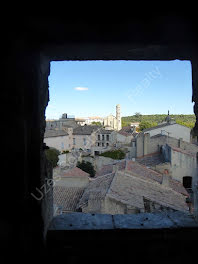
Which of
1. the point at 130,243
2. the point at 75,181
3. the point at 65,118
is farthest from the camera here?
the point at 65,118

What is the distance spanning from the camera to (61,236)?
1584mm

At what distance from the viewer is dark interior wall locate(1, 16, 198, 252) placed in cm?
141

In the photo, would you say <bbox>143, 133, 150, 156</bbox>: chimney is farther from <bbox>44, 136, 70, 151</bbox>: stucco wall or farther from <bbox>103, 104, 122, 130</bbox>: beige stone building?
<bbox>103, 104, 122, 130</bbox>: beige stone building

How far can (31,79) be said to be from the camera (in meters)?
1.45

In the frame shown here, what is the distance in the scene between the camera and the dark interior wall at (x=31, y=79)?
4.64ft

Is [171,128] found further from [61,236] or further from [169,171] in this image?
[61,236]

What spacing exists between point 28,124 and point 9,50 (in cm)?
47

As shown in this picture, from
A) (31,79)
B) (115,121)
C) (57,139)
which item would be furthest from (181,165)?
(115,121)

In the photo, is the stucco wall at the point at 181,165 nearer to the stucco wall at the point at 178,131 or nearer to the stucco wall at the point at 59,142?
the stucco wall at the point at 178,131

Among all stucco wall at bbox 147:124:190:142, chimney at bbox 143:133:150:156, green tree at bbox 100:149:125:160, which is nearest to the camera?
chimney at bbox 143:133:150:156

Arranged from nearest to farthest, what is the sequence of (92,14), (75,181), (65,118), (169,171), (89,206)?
(92,14) → (89,206) → (75,181) → (169,171) → (65,118)

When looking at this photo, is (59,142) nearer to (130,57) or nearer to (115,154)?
(115,154)

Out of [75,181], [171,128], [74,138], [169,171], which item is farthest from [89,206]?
[74,138]

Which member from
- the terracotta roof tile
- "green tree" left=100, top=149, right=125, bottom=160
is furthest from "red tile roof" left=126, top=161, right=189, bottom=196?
"green tree" left=100, top=149, right=125, bottom=160
